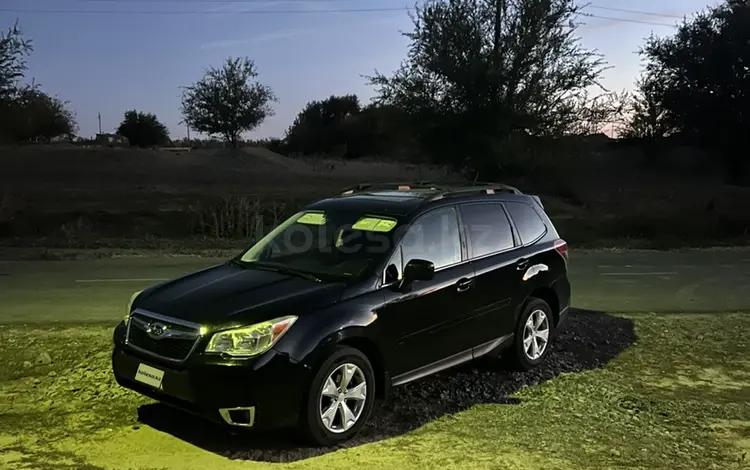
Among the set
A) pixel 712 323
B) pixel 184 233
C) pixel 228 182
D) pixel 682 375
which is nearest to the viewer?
pixel 682 375

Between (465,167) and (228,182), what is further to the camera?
(228,182)

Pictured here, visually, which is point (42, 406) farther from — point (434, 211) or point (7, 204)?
point (7, 204)

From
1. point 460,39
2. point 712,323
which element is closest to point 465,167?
point 460,39

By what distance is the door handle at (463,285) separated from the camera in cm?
592

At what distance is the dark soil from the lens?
4.86m

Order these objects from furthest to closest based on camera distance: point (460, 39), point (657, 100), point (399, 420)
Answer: point (657, 100), point (460, 39), point (399, 420)

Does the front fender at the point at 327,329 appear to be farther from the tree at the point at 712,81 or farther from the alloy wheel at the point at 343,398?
A: the tree at the point at 712,81

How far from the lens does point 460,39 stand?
2495 cm

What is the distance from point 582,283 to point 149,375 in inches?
342

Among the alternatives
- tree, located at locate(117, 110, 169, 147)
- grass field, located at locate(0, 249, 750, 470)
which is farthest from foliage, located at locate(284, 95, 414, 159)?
grass field, located at locate(0, 249, 750, 470)

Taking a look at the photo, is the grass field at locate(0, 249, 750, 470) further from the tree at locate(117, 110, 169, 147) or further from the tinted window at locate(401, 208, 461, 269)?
the tree at locate(117, 110, 169, 147)

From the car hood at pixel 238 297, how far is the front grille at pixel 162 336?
0.20 feet

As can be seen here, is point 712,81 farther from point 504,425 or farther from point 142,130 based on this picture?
point 142,130

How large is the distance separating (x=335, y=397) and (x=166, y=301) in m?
1.39
